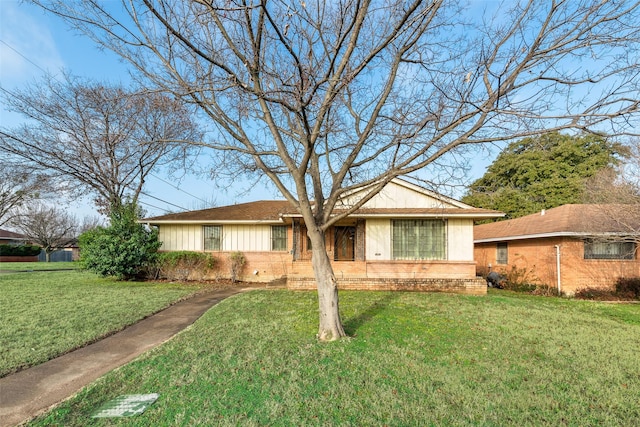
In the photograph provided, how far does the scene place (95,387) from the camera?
3.93 metres

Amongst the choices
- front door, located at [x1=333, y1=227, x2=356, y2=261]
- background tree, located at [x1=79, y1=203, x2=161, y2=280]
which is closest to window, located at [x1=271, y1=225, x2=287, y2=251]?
front door, located at [x1=333, y1=227, x2=356, y2=261]

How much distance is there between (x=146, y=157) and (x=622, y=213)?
23.2 metres

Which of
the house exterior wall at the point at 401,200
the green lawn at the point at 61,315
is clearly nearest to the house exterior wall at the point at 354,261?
the house exterior wall at the point at 401,200

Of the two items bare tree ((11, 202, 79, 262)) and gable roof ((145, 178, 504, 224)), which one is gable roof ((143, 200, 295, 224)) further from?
bare tree ((11, 202, 79, 262))

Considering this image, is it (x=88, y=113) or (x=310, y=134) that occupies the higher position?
(x=88, y=113)

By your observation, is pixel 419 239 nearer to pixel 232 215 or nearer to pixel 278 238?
pixel 278 238

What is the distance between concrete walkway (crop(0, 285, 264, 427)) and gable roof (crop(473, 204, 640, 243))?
1440 centimetres

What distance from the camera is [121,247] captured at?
14305 mm

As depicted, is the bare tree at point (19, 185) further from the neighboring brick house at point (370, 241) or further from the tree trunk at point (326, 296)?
the tree trunk at point (326, 296)

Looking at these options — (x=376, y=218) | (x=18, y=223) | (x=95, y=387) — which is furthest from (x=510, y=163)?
(x=18, y=223)

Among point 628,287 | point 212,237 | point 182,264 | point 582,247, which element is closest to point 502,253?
point 582,247

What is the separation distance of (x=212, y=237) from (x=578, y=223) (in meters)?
16.3

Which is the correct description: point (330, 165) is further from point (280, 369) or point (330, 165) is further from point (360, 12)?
point (280, 369)

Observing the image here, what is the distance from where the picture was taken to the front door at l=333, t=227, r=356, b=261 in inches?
622
